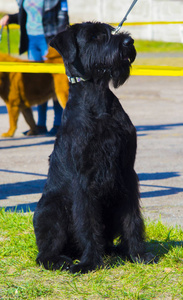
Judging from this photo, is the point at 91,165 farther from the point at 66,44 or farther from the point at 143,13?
the point at 143,13

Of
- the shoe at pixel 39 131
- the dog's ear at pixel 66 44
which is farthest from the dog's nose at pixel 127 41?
the shoe at pixel 39 131

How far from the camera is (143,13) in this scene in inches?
1185

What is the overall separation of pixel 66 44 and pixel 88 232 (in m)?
1.24

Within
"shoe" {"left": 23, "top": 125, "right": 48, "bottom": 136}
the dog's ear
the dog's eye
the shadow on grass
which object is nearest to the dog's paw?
the shadow on grass

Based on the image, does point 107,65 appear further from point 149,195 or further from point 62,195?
point 149,195

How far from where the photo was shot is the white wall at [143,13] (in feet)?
94.9

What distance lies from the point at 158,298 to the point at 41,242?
36.3 inches

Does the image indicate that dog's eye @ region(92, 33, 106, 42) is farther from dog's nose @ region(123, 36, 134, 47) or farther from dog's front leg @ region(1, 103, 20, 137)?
dog's front leg @ region(1, 103, 20, 137)

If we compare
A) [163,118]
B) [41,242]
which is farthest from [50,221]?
[163,118]

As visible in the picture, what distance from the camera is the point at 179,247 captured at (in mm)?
3871

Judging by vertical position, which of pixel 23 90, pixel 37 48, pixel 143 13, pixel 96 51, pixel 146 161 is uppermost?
pixel 96 51

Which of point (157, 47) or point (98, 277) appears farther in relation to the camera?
point (157, 47)

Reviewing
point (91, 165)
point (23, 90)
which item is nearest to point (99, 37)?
point (91, 165)

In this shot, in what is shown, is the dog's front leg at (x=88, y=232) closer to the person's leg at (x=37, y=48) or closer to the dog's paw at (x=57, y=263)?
the dog's paw at (x=57, y=263)
